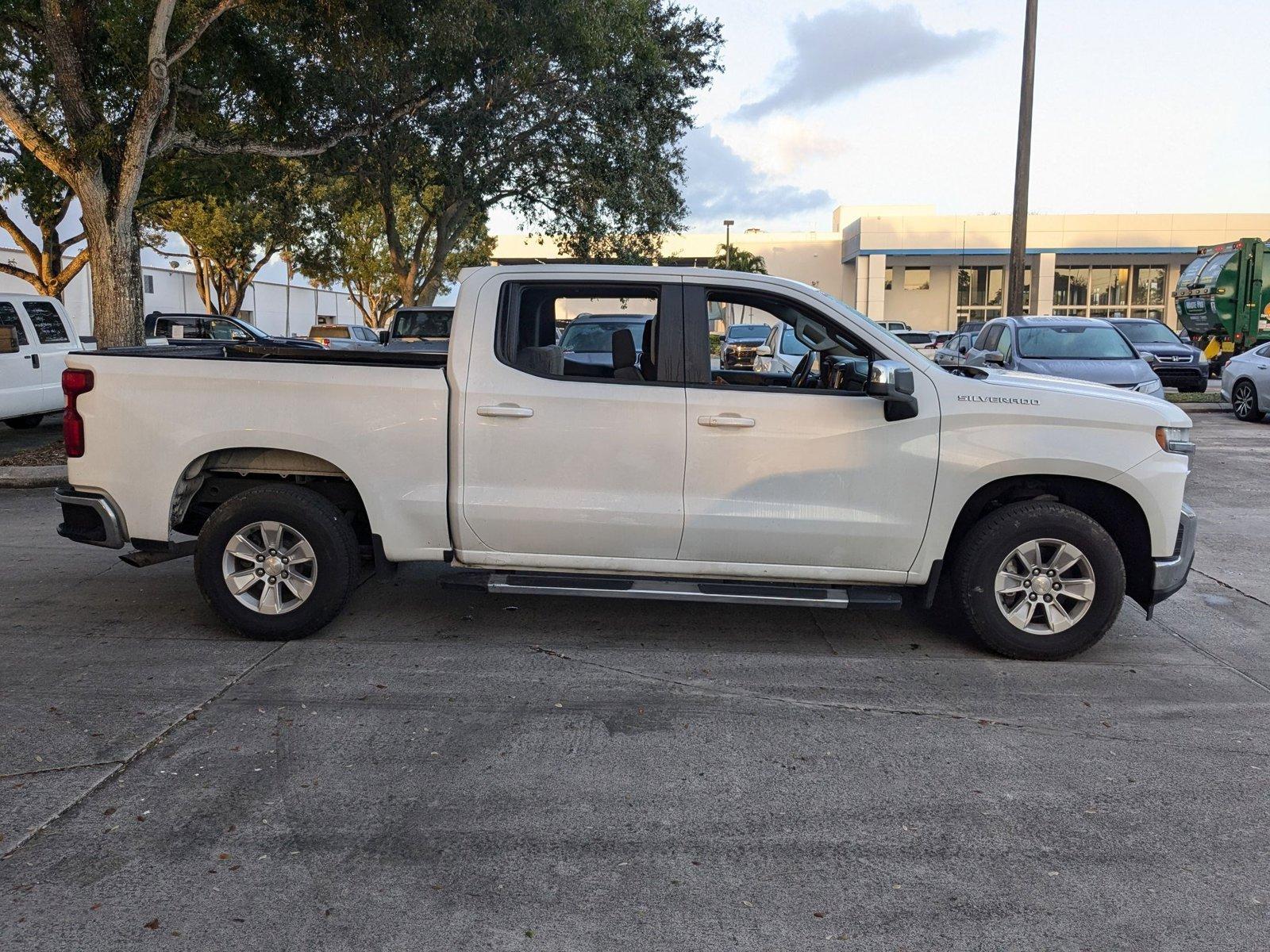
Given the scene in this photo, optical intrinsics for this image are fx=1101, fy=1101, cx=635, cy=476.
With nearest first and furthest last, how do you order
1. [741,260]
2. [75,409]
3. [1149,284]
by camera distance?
1. [75,409]
2. [1149,284]
3. [741,260]

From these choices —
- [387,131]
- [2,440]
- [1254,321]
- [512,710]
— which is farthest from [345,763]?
[1254,321]

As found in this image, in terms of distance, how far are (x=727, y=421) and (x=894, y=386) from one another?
81cm

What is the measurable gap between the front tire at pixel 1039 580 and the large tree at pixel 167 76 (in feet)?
38.3

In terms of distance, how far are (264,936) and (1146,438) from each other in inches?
178

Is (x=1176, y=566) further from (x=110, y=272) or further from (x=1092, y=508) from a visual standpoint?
(x=110, y=272)

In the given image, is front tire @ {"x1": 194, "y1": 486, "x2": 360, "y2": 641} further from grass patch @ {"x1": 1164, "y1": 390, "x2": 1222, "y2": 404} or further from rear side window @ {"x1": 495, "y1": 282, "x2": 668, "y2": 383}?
grass patch @ {"x1": 1164, "y1": 390, "x2": 1222, "y2": 404}

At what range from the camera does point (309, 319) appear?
69812mm

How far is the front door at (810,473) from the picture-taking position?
5.41 meters

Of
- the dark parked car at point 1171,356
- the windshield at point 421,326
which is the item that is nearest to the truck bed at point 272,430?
the windshield at point 421,326

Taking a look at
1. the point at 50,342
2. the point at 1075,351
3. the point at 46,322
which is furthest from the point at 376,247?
the point at 1075,351

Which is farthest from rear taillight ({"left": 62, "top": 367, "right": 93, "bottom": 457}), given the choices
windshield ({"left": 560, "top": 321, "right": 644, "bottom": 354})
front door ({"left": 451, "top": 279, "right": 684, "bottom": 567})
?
windshield ({"left": 560, "top": 321, "right": 644, "bottom": 354})

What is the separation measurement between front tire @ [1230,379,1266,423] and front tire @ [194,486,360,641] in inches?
651

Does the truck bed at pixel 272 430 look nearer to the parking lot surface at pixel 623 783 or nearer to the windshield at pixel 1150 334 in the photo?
the parking lot surface at pixel 623 783

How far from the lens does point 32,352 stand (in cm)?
1429
